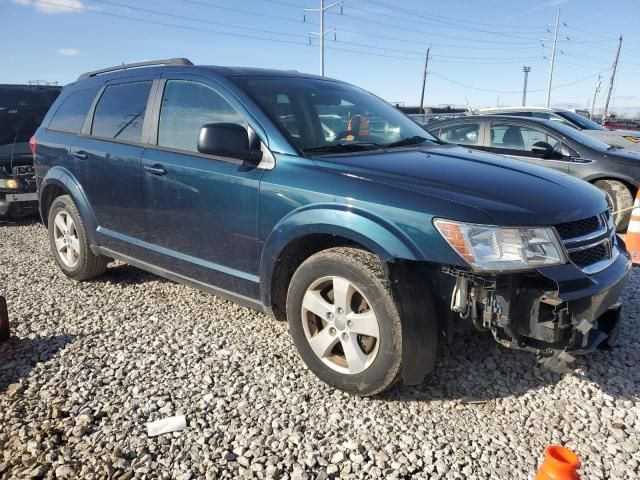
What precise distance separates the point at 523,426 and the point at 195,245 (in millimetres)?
2261

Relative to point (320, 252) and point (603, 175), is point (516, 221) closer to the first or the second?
point (320, 252)

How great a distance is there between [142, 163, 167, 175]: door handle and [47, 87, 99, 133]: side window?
1328mm

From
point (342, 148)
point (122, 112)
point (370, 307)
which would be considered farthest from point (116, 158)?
point (370, 307)

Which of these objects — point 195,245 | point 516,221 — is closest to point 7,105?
point 195,245

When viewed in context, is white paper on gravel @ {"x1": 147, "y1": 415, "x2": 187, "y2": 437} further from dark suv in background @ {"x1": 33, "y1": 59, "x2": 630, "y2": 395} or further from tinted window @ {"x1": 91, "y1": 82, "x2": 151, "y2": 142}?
tinted window @ {"x1": 91, "y1": 82, "x2": 151, "y2": 142}

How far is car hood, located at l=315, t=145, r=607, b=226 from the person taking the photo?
245 cm

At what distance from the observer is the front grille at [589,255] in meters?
2.55

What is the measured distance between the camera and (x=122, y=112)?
163 inches

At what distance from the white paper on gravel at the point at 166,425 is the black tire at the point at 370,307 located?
0.77 m

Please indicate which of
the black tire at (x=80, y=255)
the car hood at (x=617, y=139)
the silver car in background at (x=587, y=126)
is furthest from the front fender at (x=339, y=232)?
the car hood at (x=617, y=139)

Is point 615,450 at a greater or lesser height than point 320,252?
lesser

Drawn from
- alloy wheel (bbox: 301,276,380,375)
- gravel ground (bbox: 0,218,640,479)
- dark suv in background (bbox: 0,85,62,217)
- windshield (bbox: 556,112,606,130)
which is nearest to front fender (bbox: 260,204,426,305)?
alloy wheel (bbox: 301,276,380,375)

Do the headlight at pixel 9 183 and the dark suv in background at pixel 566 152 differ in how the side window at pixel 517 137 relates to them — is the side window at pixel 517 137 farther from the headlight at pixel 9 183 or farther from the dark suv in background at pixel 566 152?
the headlight at pixel 9 183

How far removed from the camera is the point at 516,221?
94.2 inches
